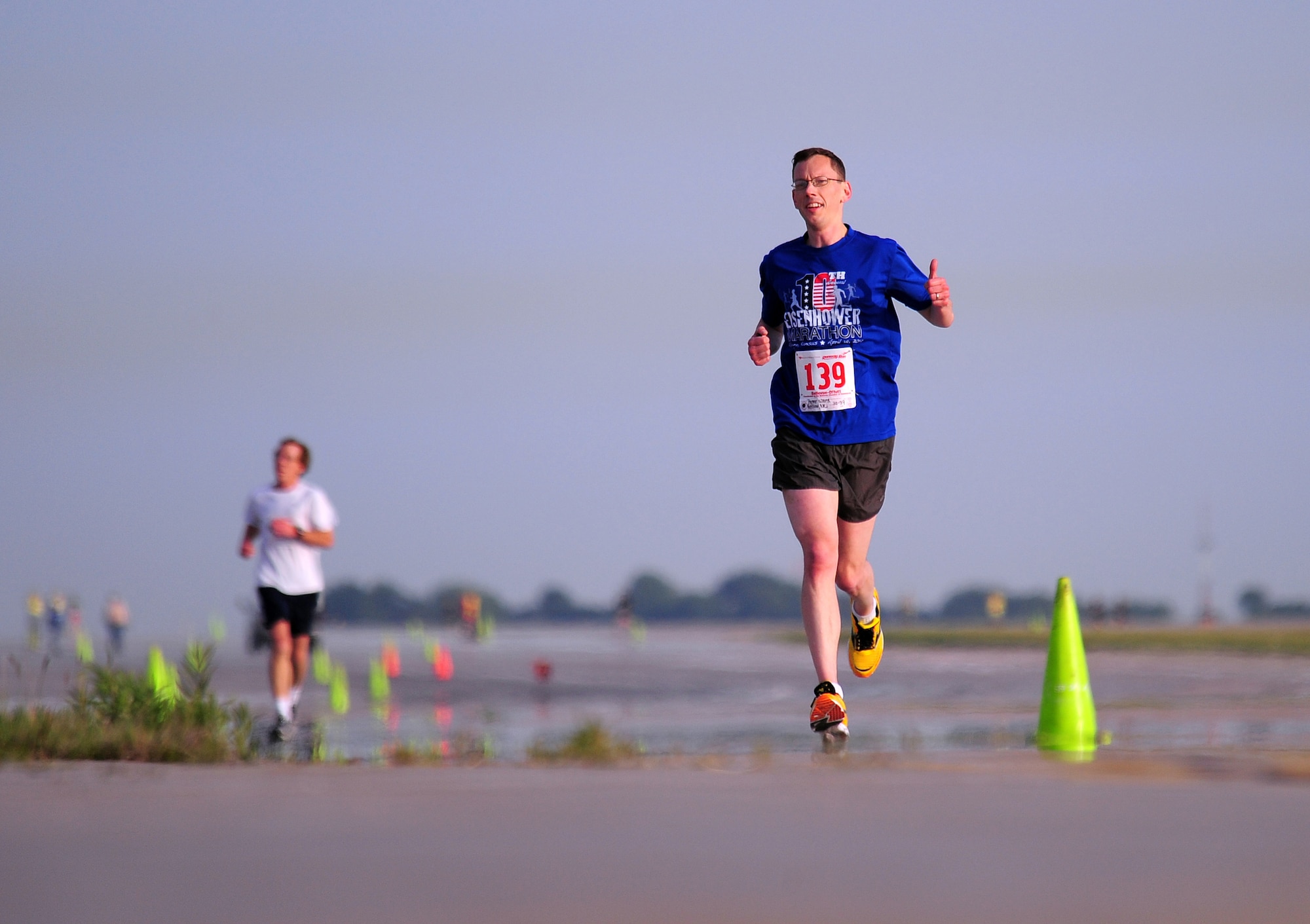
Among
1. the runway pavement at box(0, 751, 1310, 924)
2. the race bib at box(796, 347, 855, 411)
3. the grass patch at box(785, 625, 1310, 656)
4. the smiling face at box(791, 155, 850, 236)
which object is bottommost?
the grass patch at box(785, 625, 1310, 656)

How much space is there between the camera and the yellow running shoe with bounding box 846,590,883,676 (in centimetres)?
819

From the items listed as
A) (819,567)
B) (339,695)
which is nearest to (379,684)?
(339,695)

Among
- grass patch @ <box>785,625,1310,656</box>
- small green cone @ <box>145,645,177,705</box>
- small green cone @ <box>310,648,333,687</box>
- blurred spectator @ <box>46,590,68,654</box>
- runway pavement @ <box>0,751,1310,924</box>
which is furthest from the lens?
blurred spectator @ <box>46,590,68,654</box>

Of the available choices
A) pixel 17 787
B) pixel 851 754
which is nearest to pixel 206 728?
pixel 17 787

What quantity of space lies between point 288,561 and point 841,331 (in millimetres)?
4797

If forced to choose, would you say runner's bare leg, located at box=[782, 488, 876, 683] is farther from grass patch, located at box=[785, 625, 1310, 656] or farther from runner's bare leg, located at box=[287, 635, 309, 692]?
grass patch, located at box=[785, 625, 1310, 656]

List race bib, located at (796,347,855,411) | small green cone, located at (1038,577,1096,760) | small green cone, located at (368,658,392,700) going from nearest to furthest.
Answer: race bib, located at (796,347,855,411), small green cone, located at (1038,577,1096,760), small green cone, located at (368,658,392,700)

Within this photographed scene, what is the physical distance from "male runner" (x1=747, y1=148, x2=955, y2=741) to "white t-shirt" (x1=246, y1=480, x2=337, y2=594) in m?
4.25

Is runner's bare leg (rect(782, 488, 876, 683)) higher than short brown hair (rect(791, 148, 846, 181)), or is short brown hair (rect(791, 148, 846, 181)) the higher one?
short brown hair (rect(791, 148, 846, 181))

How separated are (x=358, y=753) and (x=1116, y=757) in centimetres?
468

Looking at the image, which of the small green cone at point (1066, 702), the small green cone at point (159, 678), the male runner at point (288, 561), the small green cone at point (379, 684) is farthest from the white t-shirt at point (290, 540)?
the small green cone at point (379, 684)

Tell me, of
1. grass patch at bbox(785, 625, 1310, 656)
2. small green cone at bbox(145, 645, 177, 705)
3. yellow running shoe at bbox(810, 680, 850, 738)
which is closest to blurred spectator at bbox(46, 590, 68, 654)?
grass patch at bbox(785, 625, 1310, 656)

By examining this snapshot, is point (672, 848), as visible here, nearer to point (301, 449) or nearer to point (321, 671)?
point (301, 449)

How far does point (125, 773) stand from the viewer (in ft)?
17.2
